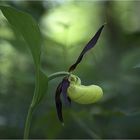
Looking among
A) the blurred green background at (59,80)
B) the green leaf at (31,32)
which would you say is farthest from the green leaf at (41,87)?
the blurred green background at (59,80)

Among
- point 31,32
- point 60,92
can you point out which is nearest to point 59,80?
point 60,92

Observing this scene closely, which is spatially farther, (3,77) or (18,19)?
(3,77)

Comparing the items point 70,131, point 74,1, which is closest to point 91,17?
point 74,1

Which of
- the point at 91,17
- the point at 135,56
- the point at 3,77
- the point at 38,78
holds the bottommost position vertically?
the point at 91,17

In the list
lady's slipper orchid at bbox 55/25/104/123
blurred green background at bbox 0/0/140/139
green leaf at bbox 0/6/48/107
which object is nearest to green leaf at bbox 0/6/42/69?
green leaf at bbox 0/6/48/107

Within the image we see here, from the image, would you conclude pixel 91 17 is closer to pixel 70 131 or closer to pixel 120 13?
pixel 120 13

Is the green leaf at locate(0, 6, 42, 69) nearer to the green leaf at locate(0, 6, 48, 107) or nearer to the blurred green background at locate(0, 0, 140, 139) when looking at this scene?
the green leaf at locate(0, 6, 48, 107)
